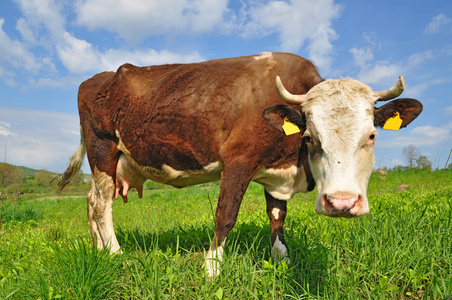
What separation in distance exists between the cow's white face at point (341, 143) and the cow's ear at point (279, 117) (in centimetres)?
14

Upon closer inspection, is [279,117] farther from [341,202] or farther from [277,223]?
[277,223]

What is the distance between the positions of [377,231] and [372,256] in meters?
0.57

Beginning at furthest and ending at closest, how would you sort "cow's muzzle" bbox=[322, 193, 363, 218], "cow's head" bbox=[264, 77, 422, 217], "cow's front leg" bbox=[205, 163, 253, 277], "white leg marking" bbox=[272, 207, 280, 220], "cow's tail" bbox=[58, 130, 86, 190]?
"cow's tail" bbox=[58, 130, 86, 190]
"white leg marking" bbox=[272, 207, 280, 220]
"cow's front leg" bbox=[205, 163, 253, 277]
"cow's head" bbox=[264, 77, 422, 217]
"cow's muzzle" bbox=[322, 193, 363, 218]

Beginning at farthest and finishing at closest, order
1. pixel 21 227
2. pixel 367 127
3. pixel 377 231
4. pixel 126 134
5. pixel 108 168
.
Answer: pixel 21 227, pixel 108 168, pixel 126 134, pixel 377 231, pixel 367 127

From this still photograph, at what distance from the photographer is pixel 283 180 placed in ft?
14.2

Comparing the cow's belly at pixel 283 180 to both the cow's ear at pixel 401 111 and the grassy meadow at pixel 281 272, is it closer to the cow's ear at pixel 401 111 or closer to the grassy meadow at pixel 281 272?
the grassy meadow at pixel 281 272

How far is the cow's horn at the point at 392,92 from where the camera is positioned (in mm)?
3382

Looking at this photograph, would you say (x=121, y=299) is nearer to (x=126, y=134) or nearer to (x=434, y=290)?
(x=126, y=134)

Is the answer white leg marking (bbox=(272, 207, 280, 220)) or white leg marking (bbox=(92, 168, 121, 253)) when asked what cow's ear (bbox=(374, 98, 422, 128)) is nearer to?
white leg marking (bbox=(272, 207, 280, 220))

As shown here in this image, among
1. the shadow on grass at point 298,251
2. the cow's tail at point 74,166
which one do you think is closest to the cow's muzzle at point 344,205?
the shadow on grass at point 298,251

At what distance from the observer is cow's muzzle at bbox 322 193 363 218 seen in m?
2.62

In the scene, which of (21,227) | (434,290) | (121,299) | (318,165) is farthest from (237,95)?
(21,227)

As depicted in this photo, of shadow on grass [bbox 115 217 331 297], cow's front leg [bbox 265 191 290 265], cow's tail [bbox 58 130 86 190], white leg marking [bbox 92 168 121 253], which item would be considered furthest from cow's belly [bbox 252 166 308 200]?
cow's tail [bbox 58 130 86 190]

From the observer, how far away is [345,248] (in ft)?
13.1
